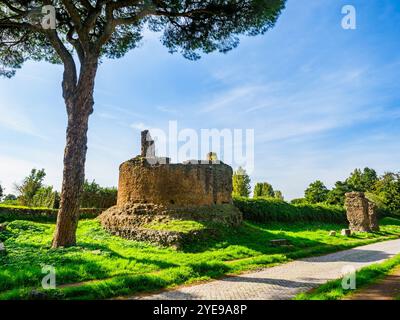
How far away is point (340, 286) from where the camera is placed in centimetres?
676

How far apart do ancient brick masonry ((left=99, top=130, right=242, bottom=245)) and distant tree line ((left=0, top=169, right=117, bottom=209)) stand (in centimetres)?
789

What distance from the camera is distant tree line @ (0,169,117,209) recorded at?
26.2 meters

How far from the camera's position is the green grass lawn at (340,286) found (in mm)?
6055

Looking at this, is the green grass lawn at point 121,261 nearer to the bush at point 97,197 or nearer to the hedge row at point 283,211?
the bush at point 97,197

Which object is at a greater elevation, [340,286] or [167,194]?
[167,194]

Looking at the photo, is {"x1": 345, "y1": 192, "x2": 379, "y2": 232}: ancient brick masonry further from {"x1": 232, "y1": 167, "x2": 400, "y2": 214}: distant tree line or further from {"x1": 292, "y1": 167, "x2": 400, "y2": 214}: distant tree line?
{"x1": 292, "y1": 167, "x2": 400, "y2": 214}: distant tree line

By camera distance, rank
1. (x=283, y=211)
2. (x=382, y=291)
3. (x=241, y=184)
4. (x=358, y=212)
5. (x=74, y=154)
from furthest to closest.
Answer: (x=241, y=184)
(x=283, y=211)
(x=358, y=212)
(x=74, y=154)
(x=382, y=291)

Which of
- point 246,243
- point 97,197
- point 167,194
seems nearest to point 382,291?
point 246,243

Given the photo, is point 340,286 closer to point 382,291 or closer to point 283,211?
point 382,291

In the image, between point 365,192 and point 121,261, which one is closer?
point 121,261

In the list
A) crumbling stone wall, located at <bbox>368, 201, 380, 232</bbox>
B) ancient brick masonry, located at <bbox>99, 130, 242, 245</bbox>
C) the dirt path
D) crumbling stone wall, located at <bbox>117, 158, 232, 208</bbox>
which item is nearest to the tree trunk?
ancient brick masonry, located at <bbox>99, 130, 242, 245</bbox>

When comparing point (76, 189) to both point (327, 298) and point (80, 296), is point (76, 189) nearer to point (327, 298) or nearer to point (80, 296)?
point (80, 296)

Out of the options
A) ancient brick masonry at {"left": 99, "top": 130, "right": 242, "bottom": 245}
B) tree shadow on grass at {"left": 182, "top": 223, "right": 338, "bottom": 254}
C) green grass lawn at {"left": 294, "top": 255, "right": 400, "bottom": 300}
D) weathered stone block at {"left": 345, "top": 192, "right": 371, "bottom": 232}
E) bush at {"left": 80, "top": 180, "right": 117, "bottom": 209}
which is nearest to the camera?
green grass lawn at {"left": 294, "top": 255, "right": 400, "bottom": 300}

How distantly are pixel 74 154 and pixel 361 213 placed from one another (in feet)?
69.1
